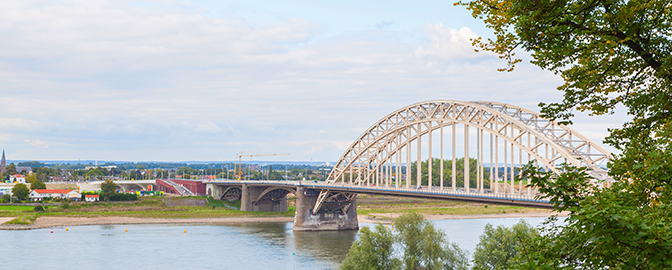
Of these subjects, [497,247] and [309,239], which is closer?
[497,247]

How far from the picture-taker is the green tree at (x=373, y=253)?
37.8 meters

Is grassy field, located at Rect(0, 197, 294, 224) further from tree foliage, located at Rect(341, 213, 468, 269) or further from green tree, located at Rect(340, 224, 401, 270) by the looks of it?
tree foliage, located at Rect(341, 213, 468, 269)

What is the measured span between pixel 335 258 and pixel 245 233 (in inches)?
860

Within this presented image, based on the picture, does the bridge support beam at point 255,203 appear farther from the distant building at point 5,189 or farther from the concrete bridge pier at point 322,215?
the distant building at point 5,189

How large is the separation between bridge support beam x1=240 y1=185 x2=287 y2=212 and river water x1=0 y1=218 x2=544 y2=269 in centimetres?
1672

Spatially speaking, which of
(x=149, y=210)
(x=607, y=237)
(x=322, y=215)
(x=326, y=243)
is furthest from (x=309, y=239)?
(x=607, y=237)

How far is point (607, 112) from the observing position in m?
11.5

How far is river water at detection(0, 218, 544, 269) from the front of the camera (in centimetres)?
4691

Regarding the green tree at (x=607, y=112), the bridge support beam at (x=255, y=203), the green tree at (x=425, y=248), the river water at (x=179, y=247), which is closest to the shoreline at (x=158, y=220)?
the river water at (x=179, y=247)

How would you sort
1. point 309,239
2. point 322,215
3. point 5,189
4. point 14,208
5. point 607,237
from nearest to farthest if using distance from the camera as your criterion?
1. point 607,237
2. point 309,239
3. point 322,215
4. point 14,208
5. point 5,189

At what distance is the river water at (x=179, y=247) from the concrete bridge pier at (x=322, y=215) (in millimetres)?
2417

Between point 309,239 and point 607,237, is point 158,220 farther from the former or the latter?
point 607,237

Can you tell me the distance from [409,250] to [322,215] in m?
40.0

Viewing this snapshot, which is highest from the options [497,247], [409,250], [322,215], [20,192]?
[20,192]
